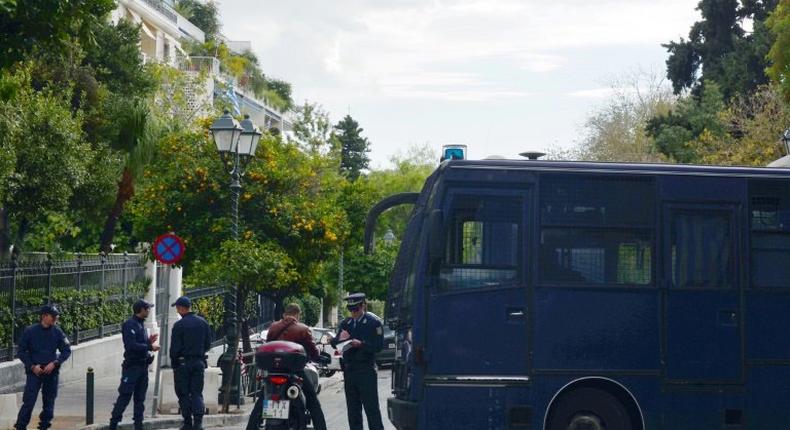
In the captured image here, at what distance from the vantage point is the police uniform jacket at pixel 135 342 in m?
18.3

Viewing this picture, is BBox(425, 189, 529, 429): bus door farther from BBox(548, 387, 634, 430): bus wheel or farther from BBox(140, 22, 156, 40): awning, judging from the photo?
BBox(140, 22, 156, 40): awning

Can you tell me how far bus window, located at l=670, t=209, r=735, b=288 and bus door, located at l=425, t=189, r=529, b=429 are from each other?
5.10 feet

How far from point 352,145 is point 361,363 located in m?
97.9

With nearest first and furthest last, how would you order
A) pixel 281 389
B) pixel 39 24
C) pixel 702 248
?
pixel 702 248, pixel 39 24, pixel 281 389

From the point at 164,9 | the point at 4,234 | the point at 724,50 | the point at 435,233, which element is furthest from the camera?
the point at 164,9

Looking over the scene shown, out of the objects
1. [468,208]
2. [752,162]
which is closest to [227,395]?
[468,208]

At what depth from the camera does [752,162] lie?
4447cm

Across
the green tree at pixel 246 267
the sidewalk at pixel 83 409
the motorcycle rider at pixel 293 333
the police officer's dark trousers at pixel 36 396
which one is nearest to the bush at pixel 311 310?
the sidewalk at pixel 83 409

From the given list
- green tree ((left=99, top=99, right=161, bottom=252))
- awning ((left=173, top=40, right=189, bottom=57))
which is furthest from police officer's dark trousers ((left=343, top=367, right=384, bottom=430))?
awning ((left=173, top=40, right=189, bottom=57))

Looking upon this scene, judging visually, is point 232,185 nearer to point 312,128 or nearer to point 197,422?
point 197,422

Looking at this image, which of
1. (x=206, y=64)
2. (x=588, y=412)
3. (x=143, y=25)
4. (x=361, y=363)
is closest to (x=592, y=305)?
(x=588, y=412)

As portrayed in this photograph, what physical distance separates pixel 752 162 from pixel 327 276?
28408 millimetres

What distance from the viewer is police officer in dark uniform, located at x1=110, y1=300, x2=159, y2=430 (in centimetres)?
1827

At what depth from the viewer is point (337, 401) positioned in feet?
92.2
